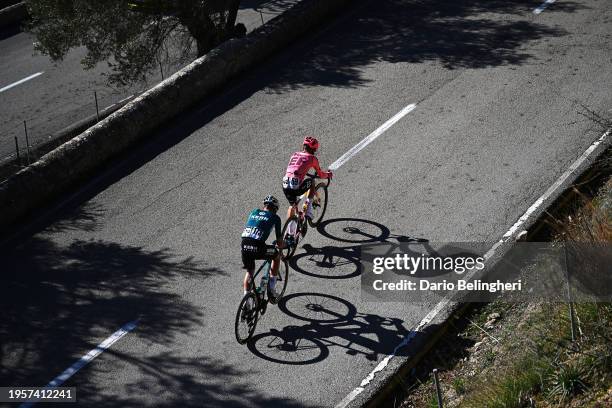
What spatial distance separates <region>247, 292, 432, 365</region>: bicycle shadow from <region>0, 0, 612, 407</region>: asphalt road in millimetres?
28

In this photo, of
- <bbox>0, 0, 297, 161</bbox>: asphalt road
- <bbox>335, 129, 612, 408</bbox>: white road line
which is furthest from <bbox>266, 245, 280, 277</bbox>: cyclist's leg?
<bbox>0, 0, 297, 161</bbox>: asphalt road

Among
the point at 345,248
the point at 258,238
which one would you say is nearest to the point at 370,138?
the point at 345,248

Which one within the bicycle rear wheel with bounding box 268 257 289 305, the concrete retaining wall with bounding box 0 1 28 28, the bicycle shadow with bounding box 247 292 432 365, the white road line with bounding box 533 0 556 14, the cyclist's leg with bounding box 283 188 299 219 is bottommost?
the bicycle shadow with bounding box 247 292 432 365

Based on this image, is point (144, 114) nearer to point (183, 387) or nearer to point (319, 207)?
point (319, 207)

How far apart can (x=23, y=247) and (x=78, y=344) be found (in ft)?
11.0

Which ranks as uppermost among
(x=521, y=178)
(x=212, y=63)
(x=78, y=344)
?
(x=212, y=63)

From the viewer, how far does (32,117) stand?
1994cm

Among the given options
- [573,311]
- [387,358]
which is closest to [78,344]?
[387,358]

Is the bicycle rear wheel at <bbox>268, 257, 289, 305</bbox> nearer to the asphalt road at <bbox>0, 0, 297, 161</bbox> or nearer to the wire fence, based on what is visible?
the wire fence

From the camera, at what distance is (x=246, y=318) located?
1040 centimetres

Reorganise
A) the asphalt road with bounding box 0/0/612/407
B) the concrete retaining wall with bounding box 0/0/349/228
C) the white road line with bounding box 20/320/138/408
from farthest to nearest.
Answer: the concrete retaining wall with bounding box 0/0/349/228 → the asphalt road with bounding box 0/0/612/407 → the white road line with bounding box 20/320/138/408

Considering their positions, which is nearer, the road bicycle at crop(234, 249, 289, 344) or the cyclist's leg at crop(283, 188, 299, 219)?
the road bicycle at crop(234, 249, 289, 344)

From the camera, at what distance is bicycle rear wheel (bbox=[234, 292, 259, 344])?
1021 centimetres

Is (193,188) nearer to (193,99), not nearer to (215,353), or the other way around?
(193,99)
